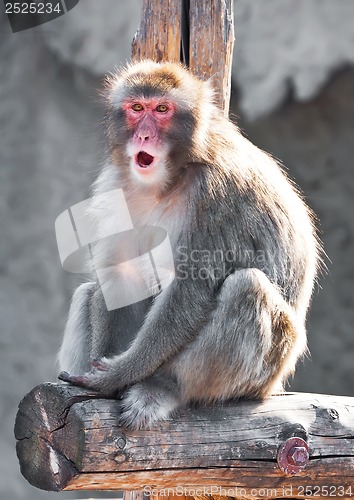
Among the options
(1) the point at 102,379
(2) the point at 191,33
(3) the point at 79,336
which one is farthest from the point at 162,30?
(1) the point at 102,379

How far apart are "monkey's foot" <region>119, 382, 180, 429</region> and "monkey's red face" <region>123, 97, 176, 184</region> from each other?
3.87 feet

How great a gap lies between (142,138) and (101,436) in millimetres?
1678

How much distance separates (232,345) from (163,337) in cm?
38

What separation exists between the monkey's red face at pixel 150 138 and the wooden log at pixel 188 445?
4.24 feet

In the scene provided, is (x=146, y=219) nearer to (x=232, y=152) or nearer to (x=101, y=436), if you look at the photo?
(x=232, y=152)

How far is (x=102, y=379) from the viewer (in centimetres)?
477

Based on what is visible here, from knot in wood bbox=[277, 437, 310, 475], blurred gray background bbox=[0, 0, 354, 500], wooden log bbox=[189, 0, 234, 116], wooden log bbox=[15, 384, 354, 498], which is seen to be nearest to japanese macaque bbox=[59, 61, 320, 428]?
wooden log bbox=[15, 384, 354, 498]

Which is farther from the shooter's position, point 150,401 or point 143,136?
point 143,136

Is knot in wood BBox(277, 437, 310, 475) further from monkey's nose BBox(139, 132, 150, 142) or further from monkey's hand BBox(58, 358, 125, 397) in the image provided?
monkey's nose BBox(139, 132, 150, 142)

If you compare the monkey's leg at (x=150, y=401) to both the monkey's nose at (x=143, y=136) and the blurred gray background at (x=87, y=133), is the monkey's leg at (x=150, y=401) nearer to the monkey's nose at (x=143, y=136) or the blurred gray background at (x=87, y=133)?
the monkey's nose at (x=143, y=136)

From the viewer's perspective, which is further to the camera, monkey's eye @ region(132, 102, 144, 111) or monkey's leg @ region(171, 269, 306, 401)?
monkey's eye @ region(132, 102, 144, 111)

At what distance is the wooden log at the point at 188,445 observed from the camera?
439 centimetres

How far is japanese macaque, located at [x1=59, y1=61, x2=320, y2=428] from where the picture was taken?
4.81 metres

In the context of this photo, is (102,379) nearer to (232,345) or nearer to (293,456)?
(232,345)
